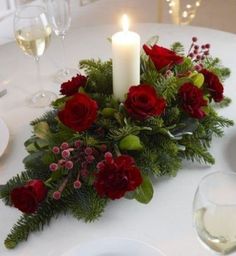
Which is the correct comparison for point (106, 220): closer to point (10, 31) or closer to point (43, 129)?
point (43, 129)

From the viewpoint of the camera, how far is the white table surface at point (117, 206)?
0.75 metres

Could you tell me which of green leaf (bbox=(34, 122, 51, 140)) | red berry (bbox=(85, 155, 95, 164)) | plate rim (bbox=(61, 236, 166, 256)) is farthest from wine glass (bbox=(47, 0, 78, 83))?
plate rim (bbox=(61, 236, 166, 256))

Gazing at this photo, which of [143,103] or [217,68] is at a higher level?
[143,103]

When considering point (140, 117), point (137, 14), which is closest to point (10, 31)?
point (137, 14)

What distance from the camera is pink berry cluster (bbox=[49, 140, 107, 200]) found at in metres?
0.78

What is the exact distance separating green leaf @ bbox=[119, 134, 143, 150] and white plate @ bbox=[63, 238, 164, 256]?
18 cm

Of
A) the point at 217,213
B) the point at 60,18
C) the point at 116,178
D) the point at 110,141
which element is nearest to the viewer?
the point at 217,213

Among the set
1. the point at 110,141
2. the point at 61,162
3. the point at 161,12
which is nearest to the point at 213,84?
the point at 110,141

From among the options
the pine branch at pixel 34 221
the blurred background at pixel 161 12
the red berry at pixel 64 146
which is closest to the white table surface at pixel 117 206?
the pine branch at pixel 34 221

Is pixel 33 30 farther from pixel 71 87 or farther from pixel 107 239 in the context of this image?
pixel 107 239

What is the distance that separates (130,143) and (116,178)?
0.11m

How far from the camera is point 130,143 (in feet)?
2.73

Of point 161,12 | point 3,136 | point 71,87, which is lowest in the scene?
point 161,12

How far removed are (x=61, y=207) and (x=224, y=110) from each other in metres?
0.46
